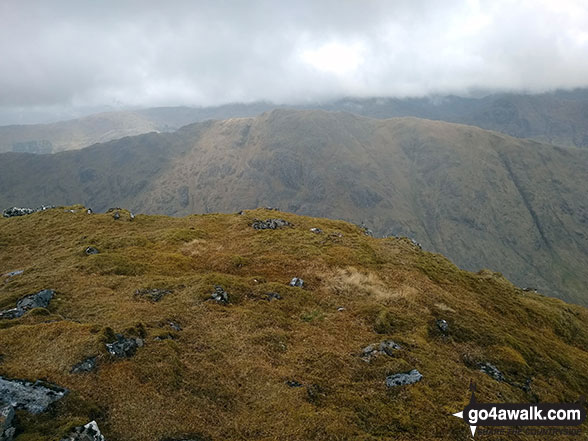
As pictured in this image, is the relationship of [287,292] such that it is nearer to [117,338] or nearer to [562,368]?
[117,338]

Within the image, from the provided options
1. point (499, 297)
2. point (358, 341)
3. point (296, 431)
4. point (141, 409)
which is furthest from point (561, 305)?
point (141, 409)

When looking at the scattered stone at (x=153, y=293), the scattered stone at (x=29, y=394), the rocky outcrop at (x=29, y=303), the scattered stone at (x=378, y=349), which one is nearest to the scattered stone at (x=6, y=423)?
the scattered stone at (x=29, y=394)

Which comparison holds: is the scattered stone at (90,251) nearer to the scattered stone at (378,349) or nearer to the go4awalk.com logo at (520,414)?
the scattered stone at (378,349)

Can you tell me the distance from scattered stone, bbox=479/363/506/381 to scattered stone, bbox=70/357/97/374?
29037 mm

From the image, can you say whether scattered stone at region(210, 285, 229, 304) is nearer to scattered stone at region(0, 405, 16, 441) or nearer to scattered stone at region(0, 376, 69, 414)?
scattered stone at region(0, 376, 69, 414)

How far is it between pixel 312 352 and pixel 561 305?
5717 cm

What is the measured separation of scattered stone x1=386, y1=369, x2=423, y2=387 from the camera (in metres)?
24.7

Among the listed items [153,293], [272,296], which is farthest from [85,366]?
[272,296]

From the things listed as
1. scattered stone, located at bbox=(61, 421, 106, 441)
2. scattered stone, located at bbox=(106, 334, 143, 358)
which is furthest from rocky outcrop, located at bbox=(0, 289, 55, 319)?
scattered stone, located at bbox=(61, 421, 106, 441)

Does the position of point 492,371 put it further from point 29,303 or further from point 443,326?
point 29,303

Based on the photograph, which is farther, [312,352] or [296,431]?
[312,352]

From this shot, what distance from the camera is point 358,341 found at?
31.2 meters

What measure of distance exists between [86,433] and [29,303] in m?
22.7

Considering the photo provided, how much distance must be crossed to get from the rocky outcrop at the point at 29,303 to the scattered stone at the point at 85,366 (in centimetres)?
1370
